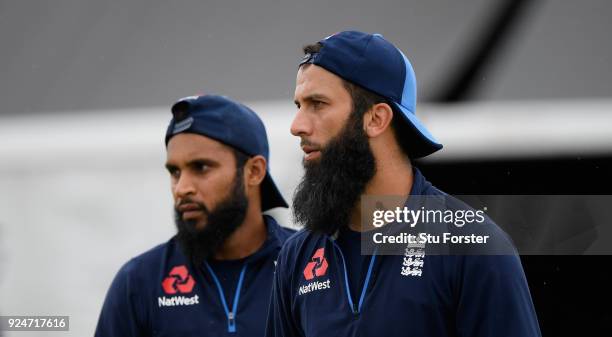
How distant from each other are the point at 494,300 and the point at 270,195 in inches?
78.0

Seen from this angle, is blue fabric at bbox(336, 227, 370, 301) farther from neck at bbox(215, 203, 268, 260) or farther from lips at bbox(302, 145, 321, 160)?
neck at bbox(215, 203, 268, 260)

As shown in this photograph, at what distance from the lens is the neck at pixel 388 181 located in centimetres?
286

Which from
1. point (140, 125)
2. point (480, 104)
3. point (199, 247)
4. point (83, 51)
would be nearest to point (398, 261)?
point (199, 247)

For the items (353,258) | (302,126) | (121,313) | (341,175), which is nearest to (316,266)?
(353,258)

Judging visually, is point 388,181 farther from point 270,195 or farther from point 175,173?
point 270,195

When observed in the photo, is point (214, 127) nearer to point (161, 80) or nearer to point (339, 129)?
point (339, 129)

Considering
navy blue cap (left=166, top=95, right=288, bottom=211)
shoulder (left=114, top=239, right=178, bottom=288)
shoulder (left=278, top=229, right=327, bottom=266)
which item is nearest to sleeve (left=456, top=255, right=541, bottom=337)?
shoulder (left=278, top=229, right=327, bottom=266)

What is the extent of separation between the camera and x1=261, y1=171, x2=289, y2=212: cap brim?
14.2ft

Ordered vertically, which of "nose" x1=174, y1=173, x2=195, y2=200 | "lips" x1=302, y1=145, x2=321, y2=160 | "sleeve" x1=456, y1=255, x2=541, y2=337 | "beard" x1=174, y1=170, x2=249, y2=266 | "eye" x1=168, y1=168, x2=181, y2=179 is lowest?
"sleeve" x1=456, y1=255, x2=541, y2=337

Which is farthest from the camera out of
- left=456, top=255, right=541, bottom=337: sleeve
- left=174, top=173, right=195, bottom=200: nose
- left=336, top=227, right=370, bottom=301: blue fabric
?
left=174, top=173, right=195, bottom=200: nose

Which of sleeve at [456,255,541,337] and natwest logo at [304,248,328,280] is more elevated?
natwest logo at [304,248,328,280]

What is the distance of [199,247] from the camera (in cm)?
389

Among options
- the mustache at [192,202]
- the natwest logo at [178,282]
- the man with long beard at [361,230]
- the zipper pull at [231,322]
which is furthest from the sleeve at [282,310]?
the mustache at [192,202]

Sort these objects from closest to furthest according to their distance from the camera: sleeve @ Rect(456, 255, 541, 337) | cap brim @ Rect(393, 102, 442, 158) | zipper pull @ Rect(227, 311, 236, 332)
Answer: sleeve @ Rect(456, 255, 541, 337)
cap brim @ Rect(393, 102, 442, 158)
zipper pull @ Rect(227, 311, 236, 332)
